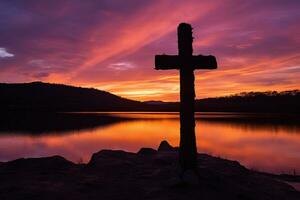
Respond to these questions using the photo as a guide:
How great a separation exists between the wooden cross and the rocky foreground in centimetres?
65

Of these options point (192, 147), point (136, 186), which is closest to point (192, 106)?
point (192, 147)

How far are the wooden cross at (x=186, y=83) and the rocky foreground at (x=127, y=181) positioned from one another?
0.65 metres

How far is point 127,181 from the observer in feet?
33.6

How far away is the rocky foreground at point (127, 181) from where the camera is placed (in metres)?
9.02

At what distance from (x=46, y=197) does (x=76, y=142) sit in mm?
27870

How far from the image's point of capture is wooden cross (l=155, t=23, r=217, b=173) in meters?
10.1

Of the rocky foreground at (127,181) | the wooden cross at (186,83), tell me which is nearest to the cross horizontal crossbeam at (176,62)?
the wooden cross at (186,83)

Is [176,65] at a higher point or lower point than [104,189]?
higher

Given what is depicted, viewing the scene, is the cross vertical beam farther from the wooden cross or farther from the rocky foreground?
the rocky foreground

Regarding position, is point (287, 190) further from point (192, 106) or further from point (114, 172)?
point (114, 172)

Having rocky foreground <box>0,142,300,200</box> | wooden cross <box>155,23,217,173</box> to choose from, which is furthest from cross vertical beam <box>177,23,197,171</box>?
rocky foreground <box>0,142,300,200</box>

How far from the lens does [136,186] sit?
31.8 feet

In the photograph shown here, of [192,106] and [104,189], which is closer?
[104,189]

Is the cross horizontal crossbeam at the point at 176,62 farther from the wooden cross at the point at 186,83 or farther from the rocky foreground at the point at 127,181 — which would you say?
the rocky foreground at the point at 127,181
